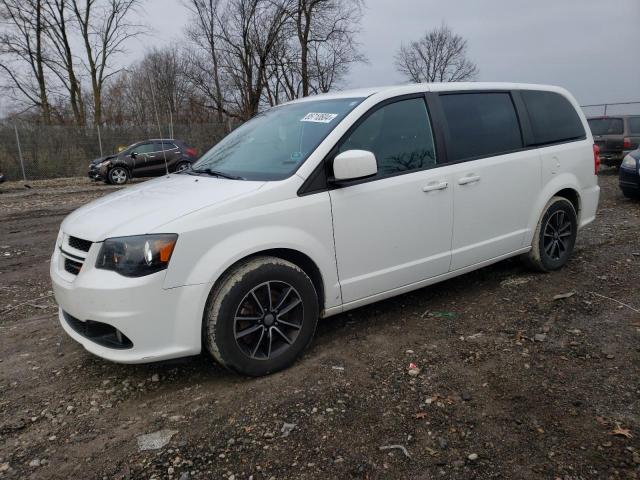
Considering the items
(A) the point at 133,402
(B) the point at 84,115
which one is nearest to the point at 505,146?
(A) the point at 133,402

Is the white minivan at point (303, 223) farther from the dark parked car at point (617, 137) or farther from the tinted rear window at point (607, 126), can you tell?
the tinted rear window at point (607, 126)

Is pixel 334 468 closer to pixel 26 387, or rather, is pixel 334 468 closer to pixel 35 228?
pixel 26 387

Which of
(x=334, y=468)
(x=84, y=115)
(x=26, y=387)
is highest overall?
(x=84, y=115)

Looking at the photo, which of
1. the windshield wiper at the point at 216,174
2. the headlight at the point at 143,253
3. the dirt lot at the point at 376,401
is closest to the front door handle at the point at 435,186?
the dirt lot at the point at 376,401

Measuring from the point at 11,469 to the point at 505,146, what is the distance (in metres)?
4.10

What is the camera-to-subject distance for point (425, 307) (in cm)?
417

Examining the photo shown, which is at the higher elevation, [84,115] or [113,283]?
[84,115]

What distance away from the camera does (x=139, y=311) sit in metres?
2.66

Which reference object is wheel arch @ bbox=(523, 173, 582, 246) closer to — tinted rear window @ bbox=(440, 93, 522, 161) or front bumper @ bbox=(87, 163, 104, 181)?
tinted rear window @ bbox=(440, 93, 522, 161)

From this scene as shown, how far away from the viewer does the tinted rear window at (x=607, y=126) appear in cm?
→ 1361

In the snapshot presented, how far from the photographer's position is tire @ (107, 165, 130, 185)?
16766 mm

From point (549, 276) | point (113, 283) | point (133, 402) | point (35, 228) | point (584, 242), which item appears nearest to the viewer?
point (113, 283)

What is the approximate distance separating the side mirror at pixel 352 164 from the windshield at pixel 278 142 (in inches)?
9.7

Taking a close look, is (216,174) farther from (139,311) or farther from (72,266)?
(139,311)
